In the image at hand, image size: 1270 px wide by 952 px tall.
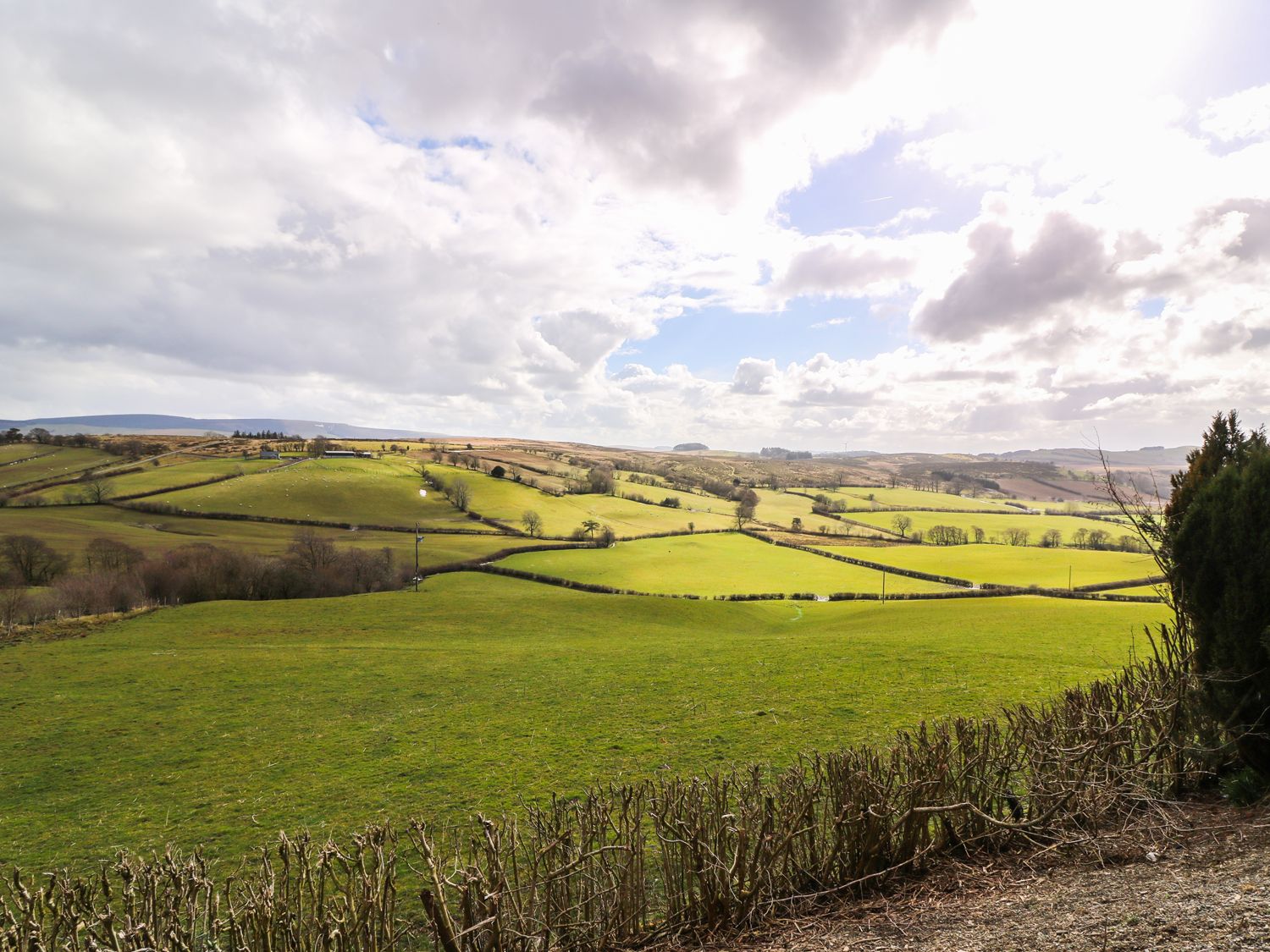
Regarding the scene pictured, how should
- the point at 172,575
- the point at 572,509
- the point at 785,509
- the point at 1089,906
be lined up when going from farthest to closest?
the point at 785,509, the point at 572,509, the point at 172,575, the point at 1089,906

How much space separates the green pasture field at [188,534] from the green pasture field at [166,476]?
7.88m

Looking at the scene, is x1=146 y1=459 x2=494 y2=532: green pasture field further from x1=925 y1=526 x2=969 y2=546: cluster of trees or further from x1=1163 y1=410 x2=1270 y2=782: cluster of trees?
x1=1163 y1=410 x2=1270 y2=782: cluster of trees

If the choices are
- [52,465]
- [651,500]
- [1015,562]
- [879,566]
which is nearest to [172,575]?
[879,566]

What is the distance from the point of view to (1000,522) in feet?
367

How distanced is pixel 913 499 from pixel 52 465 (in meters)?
179

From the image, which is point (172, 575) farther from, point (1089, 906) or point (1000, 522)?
point (1000, 522)

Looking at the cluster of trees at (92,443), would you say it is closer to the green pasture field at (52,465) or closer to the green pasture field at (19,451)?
the green pasture field at (52,465)

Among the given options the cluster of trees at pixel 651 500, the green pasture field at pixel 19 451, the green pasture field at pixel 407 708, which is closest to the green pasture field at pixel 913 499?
the cluster of trees at pixel 651 500

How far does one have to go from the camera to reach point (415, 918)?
788 centimetres

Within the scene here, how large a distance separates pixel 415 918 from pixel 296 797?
6.58 meters

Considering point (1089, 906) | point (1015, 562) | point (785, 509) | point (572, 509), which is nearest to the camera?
point (1089, 906)

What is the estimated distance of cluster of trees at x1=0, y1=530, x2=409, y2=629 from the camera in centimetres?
3947

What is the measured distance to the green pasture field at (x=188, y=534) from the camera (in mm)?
58438

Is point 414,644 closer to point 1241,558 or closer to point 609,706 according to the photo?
point 609,706
